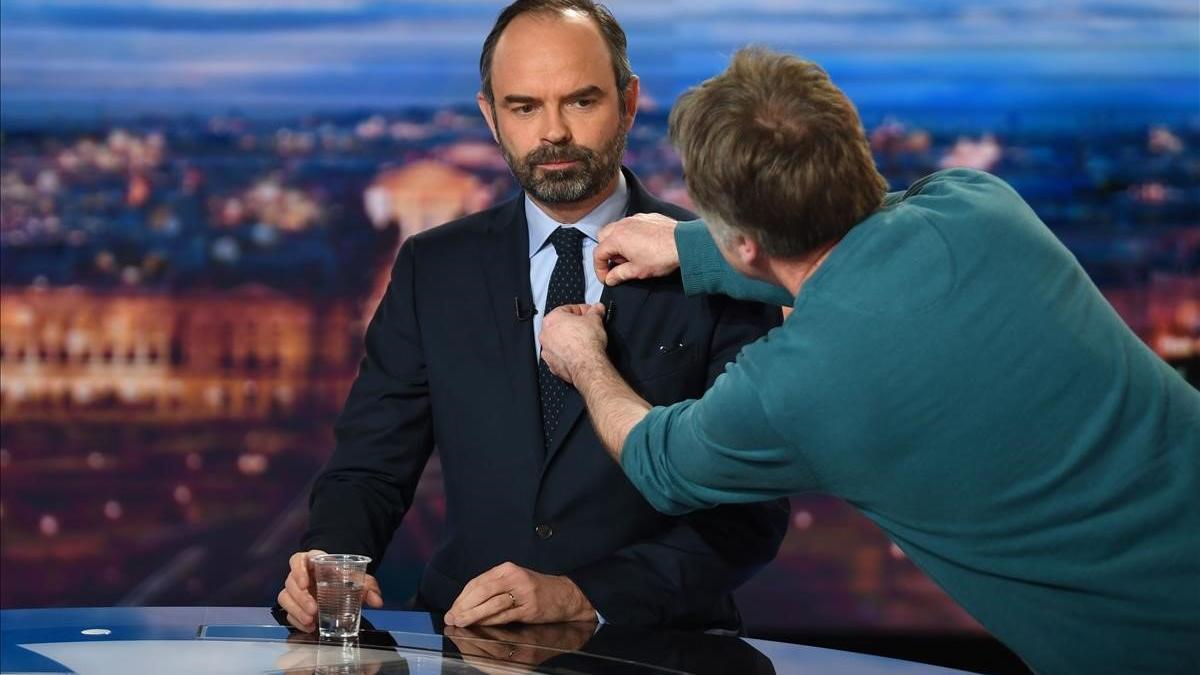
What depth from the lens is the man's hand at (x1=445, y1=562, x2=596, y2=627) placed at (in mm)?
2051

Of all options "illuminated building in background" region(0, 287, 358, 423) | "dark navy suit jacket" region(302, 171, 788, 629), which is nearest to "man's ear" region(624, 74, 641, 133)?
"dark navy suit jacket" region(302, 171, 788, 629)

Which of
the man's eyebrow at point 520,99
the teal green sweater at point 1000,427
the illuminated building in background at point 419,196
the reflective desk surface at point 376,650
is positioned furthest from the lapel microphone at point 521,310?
the illuminated building in background at point 419,196

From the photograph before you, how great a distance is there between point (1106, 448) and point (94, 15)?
3.63 metres

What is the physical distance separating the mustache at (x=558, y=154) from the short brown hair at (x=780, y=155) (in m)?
0.66

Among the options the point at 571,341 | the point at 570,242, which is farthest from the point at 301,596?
the point at 570,242

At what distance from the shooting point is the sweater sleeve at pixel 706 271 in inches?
87.7

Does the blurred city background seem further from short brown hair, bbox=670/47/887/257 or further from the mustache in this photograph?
short brown hair, bbox=670/47/887/257

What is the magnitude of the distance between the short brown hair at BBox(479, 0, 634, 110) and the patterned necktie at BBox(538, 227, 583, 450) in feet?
0.85

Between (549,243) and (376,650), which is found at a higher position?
Answer: (549,243)

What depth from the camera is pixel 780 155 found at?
178 cm

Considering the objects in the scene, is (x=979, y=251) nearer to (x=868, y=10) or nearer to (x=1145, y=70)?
(x=868, y=10)

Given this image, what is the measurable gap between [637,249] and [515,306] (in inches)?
11.6

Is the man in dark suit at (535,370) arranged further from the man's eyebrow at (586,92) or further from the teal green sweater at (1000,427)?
the teal green sweater at (1000,427)

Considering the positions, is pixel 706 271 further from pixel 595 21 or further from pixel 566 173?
pixel 595 21
